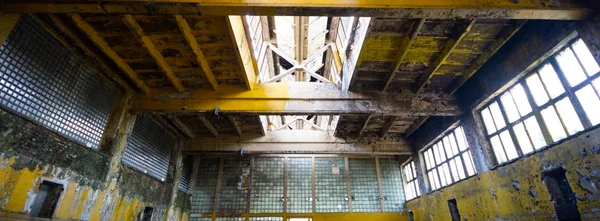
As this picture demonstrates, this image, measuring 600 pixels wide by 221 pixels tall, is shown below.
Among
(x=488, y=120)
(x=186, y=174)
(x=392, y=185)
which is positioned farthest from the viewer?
(x=392, y=185)

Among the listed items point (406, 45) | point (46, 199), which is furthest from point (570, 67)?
point (46, 199)

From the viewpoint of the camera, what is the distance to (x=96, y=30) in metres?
4.22

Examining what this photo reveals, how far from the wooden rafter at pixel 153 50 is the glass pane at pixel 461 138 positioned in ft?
20.8

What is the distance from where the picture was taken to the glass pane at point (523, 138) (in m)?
4.52

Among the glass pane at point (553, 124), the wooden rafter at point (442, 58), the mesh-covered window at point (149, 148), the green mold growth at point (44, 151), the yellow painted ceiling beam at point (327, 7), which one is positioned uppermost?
the wooden rafter at point (442, 58)

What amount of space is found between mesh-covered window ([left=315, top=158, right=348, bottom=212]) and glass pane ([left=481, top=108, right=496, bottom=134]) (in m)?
4.92

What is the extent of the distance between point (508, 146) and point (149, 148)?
7.60 metres

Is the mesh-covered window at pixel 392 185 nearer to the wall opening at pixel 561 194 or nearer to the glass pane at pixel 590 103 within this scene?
the wall opening at pixel 561 194

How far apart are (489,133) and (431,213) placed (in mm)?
3262

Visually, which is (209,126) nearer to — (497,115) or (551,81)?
(497,115)

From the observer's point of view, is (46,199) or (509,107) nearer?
(46,199)

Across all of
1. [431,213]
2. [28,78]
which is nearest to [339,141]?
[431,213]

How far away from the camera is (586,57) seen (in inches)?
142

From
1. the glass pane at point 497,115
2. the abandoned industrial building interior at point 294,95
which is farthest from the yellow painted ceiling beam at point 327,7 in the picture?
the glass pane at point 497,115
